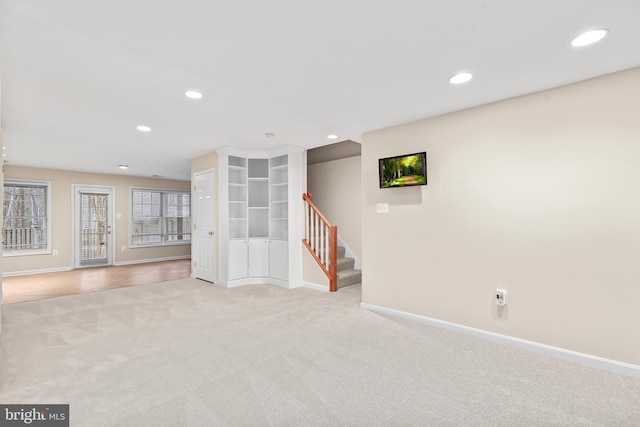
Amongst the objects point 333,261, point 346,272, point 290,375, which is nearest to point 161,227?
point 346,272

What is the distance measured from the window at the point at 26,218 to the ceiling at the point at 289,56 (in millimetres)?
3919

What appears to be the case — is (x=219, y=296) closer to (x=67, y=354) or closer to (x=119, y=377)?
(x=67, y=354)

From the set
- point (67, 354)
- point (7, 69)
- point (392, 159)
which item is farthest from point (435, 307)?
point (7, 69)

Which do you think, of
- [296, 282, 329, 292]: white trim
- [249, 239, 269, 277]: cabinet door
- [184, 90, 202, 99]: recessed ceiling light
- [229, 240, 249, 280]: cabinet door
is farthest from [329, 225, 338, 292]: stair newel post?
[184, 90, 202, 99]: recessed ceiling light

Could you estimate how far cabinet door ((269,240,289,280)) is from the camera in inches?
196

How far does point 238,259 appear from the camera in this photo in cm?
513

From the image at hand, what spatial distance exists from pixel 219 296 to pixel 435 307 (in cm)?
295

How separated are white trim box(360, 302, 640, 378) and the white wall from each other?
0.15 feet

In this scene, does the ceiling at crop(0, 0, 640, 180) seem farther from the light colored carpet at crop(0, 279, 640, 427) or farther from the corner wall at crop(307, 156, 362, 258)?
the light colored carpet at crop(0, 279, 640, 427)

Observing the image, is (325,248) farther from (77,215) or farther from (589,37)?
(77,215)

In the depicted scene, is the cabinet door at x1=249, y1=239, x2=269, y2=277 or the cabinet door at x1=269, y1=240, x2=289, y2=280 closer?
the cabinet door at x1=269, y1=240, x2=289, y2=280

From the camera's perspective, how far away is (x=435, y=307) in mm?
3164

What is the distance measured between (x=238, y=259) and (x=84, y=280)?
313 cm

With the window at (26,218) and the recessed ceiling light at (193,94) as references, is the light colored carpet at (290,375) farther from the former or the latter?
the window at (26,218)
